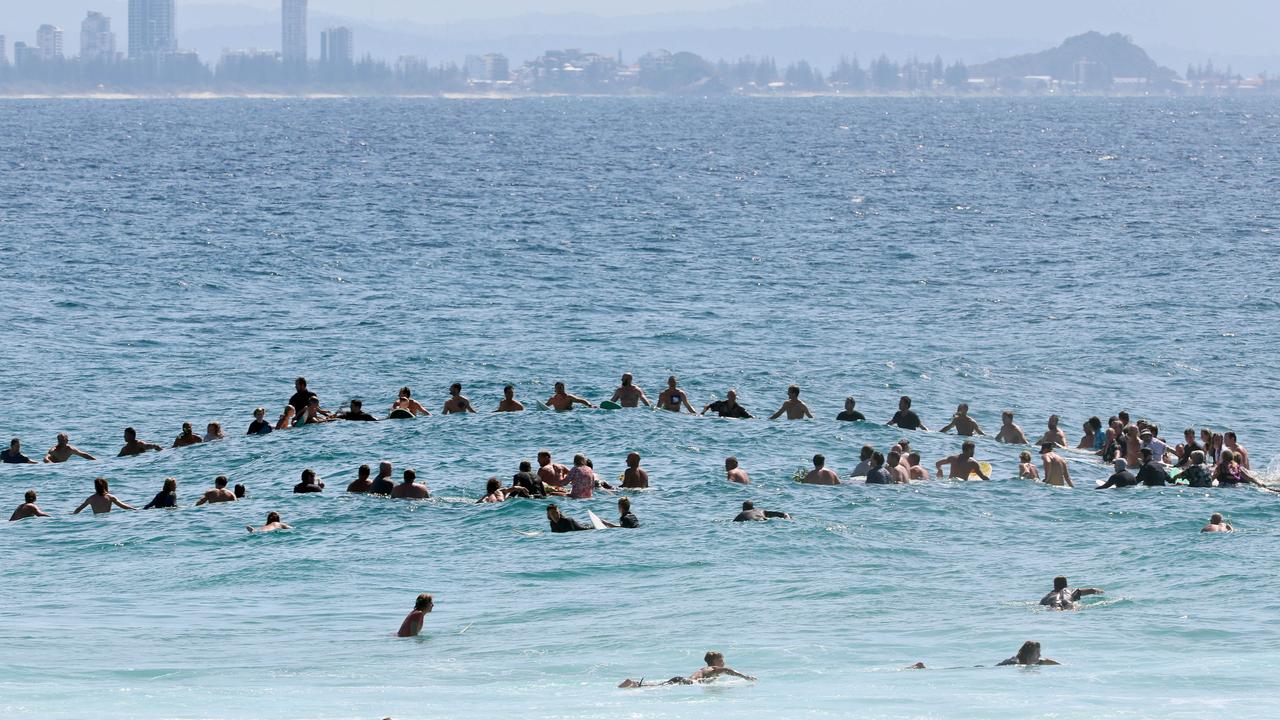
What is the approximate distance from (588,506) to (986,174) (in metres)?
84.4

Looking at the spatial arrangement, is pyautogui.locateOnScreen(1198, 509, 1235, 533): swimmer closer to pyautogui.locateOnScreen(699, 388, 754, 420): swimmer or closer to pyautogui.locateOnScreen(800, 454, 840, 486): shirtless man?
pyautogui.locateOnScreen(800, 454, 840, 486): shirtless man

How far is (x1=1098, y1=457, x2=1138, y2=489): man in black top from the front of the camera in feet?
101

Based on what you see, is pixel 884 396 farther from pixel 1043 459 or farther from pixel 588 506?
pixel 588 506

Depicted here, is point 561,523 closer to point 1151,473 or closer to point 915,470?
point 915,470

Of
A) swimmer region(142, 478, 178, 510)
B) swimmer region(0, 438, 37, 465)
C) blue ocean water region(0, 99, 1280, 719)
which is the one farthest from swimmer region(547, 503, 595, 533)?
swimmer region(0, 438, 37, 465)

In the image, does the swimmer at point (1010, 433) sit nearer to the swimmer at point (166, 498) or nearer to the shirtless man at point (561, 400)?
the shirtless man at point (561, 400)

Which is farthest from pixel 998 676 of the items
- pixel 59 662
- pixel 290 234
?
pixel 290 234

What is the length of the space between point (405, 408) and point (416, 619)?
1474 cm

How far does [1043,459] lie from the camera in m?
31.7

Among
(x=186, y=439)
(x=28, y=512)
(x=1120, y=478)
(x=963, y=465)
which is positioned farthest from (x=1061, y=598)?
(x=186, y=439)

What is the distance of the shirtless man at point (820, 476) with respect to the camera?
3073 centimetres

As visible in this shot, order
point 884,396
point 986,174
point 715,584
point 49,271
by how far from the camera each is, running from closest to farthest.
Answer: point 715,584, point 884,396, point 49,271, point 986,174

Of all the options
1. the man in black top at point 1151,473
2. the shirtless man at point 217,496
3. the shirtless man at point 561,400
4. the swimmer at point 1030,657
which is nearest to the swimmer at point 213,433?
the shirtless man at point 217,496

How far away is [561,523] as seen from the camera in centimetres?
2769
